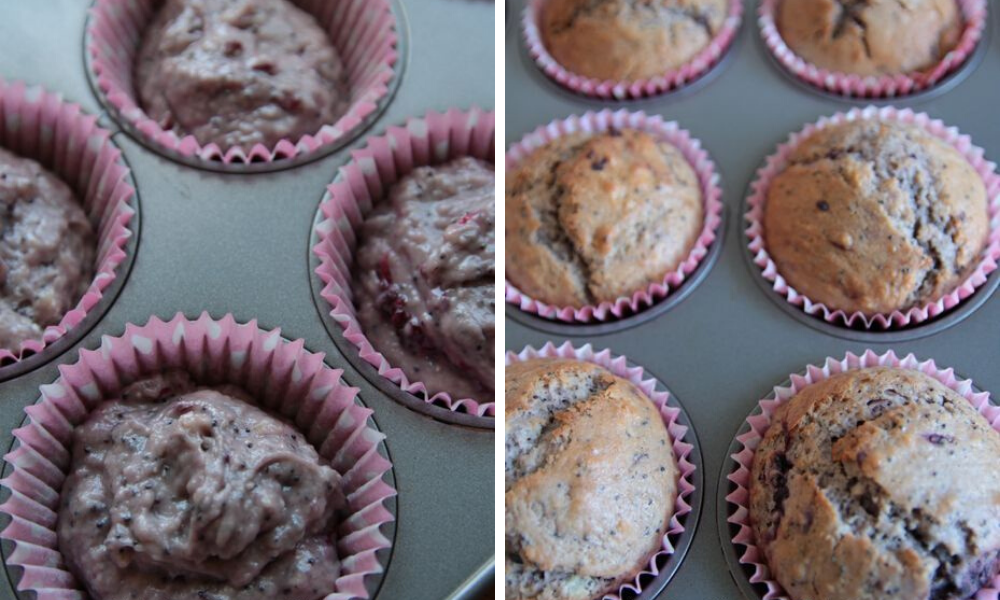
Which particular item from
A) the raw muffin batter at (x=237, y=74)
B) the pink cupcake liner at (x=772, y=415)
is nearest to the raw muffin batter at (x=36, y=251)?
the raw muffin batter at (x=237, y=74)

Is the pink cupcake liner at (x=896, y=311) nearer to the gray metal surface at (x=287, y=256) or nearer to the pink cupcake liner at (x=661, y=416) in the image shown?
the pink cupcake liner at (x=661, y=416)

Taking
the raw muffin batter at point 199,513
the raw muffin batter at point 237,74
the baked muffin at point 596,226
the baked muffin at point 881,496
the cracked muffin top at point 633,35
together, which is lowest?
the raw muffin batter at point 199,513

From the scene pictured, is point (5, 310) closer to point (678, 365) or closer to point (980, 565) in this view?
point (678, 365)

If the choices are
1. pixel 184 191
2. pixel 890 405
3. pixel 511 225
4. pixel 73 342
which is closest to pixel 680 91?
pixel 511 225

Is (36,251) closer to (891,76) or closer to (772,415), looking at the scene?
(772,415)

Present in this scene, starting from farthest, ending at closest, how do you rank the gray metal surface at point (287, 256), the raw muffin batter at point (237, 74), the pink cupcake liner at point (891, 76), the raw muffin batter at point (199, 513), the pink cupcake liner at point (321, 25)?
the pink cupcake liner at point (891, 76) < the raw muffin batter at point (237, 74) < the pink cupcake liner at point (321, 25) < the gray metal surface at point (287, 256) < the raw muffin batter at point (199, 513)

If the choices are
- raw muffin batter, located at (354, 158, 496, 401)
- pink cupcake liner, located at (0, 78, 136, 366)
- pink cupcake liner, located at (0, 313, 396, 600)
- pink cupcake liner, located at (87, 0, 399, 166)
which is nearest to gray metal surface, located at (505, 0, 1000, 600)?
raw muffin batter, located at (354, 158, 496, 401)

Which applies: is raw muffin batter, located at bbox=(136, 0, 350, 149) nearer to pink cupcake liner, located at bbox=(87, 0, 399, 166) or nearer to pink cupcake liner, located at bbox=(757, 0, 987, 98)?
pink cupcake liner, located at bbox=(87, 0, 399, 166)
